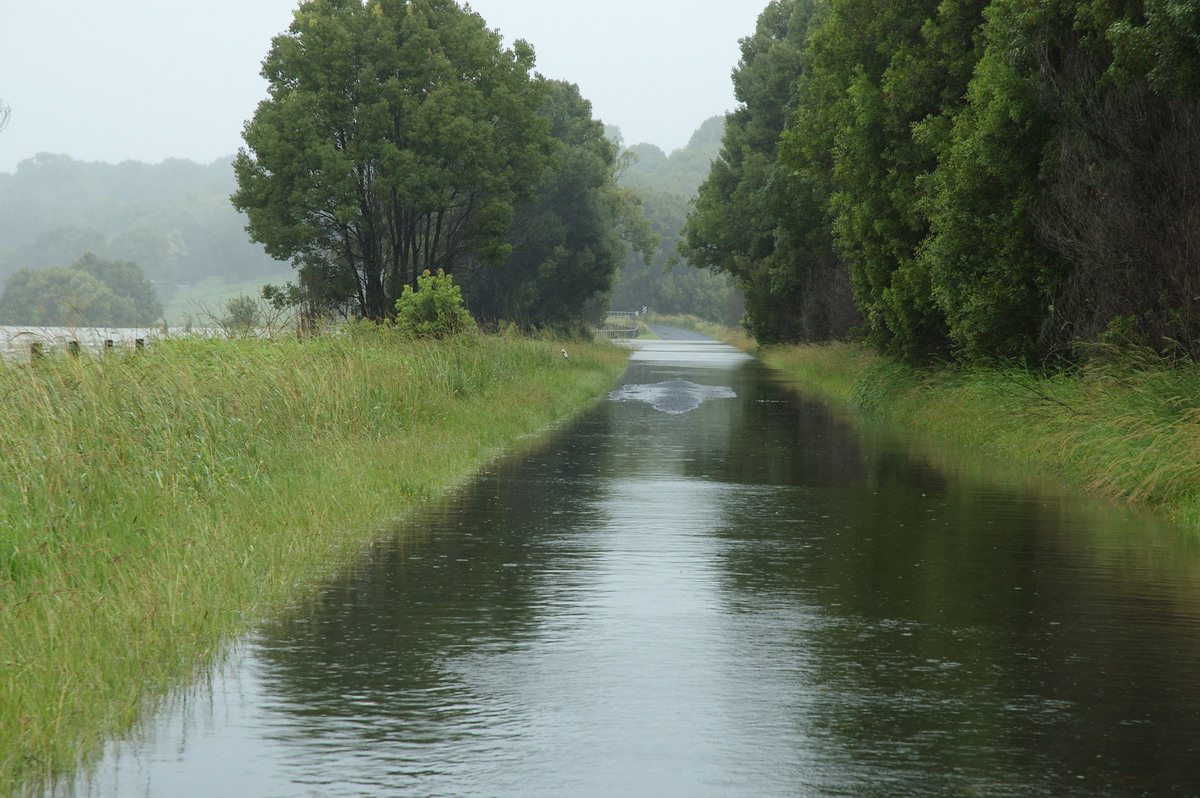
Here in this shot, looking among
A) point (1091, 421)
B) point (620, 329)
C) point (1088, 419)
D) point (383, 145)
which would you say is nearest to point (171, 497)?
point (1091, 421)

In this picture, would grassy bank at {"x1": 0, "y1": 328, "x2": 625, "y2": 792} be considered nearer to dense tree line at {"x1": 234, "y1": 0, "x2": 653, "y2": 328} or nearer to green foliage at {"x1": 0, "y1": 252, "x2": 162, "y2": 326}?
dense tree line at {"x1": 234, "y1": 0, "x2": 653, "y2": 328}

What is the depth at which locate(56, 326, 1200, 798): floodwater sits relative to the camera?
5461 mm

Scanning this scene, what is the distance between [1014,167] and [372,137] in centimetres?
3133

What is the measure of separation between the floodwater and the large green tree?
116ft

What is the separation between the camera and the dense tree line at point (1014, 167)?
1648cm

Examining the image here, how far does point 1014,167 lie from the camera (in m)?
20.2

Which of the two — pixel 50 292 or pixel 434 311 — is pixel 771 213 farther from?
pixel 50 292

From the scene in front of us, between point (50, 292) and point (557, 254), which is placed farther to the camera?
point (50, 292)

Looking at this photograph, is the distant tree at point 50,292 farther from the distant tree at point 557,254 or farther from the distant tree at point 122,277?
the distant tree at point 557,254

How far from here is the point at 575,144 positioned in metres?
69.9

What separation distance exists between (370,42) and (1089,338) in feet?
114

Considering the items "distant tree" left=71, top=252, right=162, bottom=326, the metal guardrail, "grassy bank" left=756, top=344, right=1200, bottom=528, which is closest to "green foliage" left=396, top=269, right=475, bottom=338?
"grassy bank" left=756, top=344, right=1200, bottom=528

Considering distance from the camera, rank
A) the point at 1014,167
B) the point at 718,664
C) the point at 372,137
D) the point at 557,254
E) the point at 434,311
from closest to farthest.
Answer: the point at 718,664 < the point at 1014,167 < the point at 434,311 < the point at 372,137 < the point at 557,254

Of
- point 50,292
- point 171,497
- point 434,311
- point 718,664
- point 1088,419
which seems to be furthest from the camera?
point 50,292
